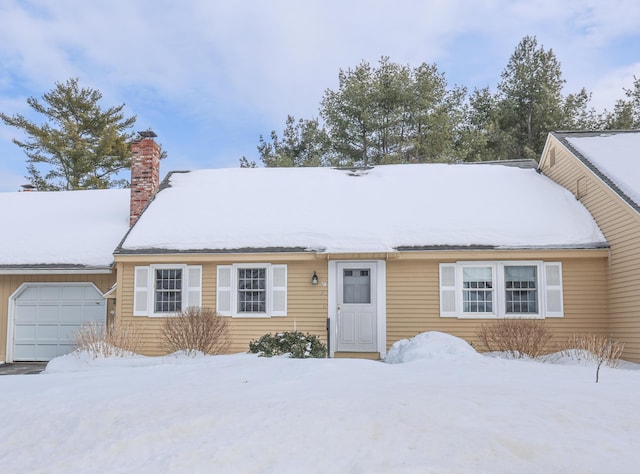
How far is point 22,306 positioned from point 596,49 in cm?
2067

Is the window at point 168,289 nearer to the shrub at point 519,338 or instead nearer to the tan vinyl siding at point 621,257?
the shrub at point 519,338

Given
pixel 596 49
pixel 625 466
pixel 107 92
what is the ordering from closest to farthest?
1. pixel 625 466
2. pixel 596 49
3. pixel 107 92

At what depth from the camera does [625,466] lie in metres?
3.78

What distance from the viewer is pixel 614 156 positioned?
12.4m

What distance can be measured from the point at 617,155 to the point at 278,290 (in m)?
8.33

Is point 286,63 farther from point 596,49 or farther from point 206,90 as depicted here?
point 596,49

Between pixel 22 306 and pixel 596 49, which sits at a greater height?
pixel 596 49

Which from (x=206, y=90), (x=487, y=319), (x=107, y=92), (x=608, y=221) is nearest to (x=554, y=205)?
(x=608, y=221)

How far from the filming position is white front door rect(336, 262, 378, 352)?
39.0 ft

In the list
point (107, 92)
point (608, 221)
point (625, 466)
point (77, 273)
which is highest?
point (107, 92)

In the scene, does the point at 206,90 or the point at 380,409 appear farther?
the point at 206,90

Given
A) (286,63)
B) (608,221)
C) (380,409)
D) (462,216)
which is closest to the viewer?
(380,409)

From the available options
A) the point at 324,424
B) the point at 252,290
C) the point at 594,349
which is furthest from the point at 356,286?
the point at 324,424

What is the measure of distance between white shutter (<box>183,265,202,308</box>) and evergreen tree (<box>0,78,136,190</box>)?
18761mm
